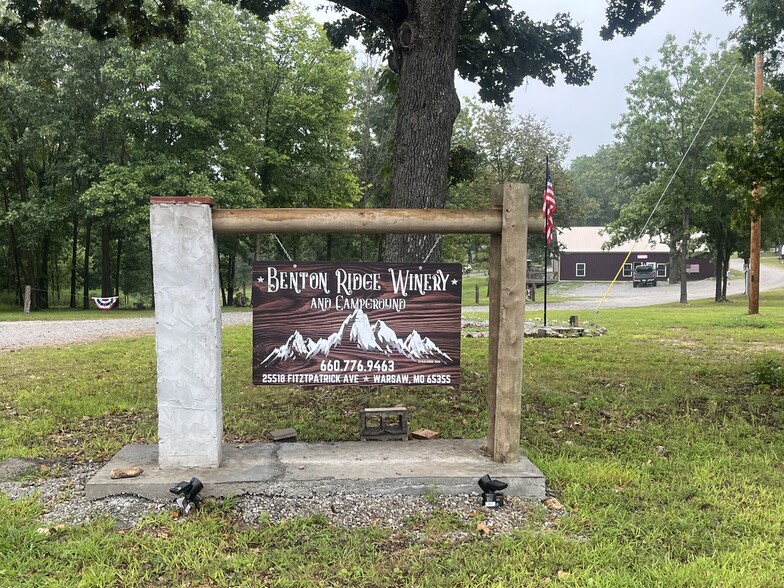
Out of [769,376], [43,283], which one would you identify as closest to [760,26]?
[769,376]

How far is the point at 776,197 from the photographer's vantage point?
6340 millimetres

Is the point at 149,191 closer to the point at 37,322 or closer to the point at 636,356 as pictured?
the point at 37,322

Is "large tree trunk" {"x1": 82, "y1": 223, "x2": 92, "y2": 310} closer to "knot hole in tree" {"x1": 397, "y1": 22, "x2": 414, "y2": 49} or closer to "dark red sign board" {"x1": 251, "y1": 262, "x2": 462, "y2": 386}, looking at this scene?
"knot hole in tree" {"x1": 397, "y1": 22, "x2": 414, "y2": 49}

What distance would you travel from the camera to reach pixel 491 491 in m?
3.43

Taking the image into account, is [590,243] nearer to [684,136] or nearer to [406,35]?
[684,136]

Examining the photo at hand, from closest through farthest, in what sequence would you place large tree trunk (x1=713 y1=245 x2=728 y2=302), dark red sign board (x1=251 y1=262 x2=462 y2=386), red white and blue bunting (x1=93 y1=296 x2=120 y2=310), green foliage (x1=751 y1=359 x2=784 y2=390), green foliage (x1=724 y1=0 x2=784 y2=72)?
dark red sign board (x1=251 y1=262 x2=462 y2=386) < green foliage (x1=751 y1=359 x2=784 y2=390) < green foliage (x1=724 y1=0 x2=784 y2=72) < red white and blue bunting (x1=93 y1=296 x2=120 y2=310) < large tree trunk (x1=713 y1=245 x2=728 y2=302)

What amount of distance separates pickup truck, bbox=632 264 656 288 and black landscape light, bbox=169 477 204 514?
43.9 metres

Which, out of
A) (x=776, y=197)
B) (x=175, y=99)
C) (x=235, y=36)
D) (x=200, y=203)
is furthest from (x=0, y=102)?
(x=776, y=197)

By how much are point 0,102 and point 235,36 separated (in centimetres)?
983

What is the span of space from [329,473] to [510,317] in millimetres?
1527

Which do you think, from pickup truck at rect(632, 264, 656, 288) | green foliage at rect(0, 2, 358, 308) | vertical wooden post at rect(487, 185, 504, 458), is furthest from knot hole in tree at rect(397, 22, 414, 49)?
pickup truck at rect(632, 264, 656, 288)

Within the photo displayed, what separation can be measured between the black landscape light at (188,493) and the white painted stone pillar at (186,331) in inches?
14.8

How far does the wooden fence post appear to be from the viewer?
12.4ft

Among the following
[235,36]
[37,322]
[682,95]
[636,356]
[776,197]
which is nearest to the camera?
[776,197]
